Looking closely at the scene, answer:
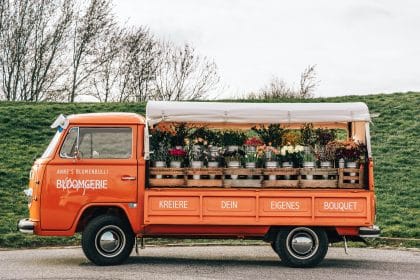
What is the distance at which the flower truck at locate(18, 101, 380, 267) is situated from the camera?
12.6 meters

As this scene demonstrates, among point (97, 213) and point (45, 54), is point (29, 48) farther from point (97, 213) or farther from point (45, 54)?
point (97, 213)

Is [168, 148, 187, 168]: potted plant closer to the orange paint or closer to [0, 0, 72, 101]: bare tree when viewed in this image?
the orange paint

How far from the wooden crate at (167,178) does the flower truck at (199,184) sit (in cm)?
2

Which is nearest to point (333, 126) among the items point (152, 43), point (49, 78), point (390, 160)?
point (390, 160)

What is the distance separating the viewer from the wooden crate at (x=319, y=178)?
1283cm

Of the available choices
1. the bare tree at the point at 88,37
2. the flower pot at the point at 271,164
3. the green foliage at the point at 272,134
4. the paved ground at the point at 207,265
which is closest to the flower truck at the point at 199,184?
the flower pot at the point at 271,164

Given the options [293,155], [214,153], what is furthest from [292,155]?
[214,153]

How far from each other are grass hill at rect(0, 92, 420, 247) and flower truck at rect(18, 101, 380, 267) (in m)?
4.68

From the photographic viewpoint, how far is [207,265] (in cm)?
1307

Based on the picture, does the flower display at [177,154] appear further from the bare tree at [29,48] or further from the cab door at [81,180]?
the bare tree at [29,48]

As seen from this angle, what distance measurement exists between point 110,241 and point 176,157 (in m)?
1.76

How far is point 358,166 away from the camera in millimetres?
12945

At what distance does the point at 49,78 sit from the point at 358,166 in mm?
31949

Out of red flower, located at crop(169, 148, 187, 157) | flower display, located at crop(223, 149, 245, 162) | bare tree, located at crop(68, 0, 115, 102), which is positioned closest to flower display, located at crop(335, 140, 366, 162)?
flower display, located at crop(223, 149, 245, 162)
